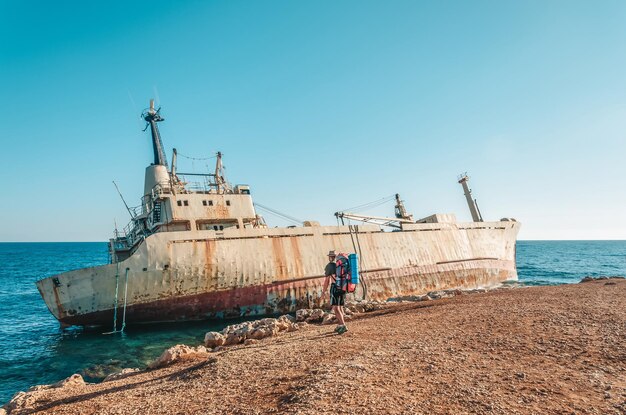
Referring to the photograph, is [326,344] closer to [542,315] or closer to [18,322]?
[542,315]

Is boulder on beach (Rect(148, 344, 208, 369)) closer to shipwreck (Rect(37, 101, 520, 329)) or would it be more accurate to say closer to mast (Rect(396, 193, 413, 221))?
shipwreck (Rect(37, 101, 520, 329))

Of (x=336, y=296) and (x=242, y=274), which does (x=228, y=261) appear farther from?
(x=336, y=296)

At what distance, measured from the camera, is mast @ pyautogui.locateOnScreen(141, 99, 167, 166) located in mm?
26172

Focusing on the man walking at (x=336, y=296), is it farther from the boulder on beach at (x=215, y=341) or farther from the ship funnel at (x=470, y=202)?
the ship funnel at (x=470, y=202)

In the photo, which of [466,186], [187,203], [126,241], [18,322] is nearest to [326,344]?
[187,203]

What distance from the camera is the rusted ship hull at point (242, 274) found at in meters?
17.8

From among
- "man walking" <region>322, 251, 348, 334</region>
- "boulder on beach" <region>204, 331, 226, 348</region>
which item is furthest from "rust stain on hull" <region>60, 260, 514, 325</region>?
"man walking" <region>322, 251, 348, 334</region>

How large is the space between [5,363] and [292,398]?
1498 centimetres

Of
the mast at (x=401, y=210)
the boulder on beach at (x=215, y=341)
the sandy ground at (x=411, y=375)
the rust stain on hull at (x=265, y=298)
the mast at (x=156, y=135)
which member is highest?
the mast at (x=156, y=135)

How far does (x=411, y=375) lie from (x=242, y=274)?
15711mm

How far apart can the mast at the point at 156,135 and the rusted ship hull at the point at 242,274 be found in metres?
9.62

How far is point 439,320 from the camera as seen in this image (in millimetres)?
9938

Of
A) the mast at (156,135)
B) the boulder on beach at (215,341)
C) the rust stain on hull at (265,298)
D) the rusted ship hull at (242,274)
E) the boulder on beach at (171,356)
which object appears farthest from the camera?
the mast at (156,135)

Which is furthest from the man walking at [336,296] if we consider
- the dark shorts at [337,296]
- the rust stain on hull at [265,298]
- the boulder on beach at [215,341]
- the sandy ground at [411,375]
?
the rust stain on hull at [265,298]
